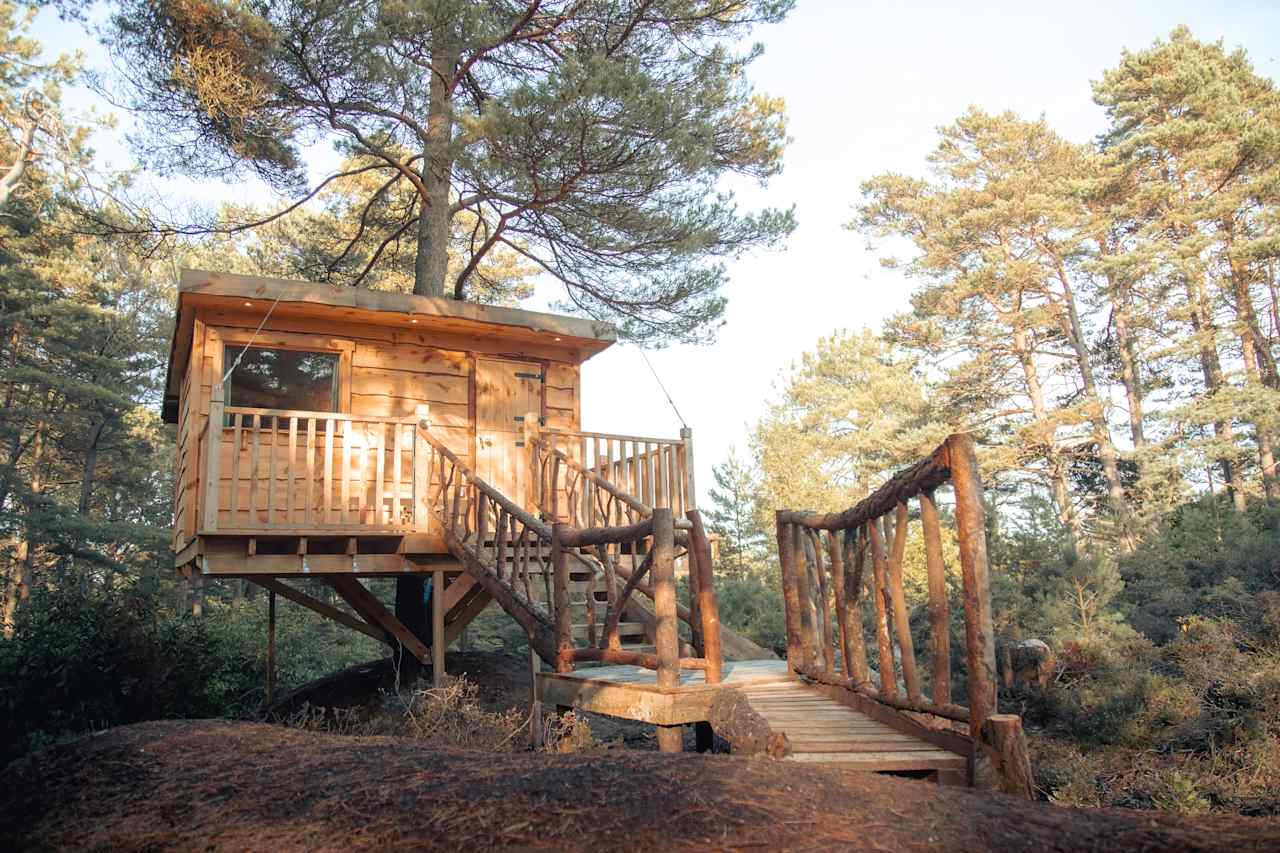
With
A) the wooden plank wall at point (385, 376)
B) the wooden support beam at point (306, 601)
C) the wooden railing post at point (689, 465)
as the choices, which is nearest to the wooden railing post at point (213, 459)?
A: the wooden plank wall at point (385, 376)

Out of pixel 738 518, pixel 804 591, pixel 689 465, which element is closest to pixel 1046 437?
pixel 738 518

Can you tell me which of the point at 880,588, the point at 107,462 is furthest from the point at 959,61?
the point at 107,462

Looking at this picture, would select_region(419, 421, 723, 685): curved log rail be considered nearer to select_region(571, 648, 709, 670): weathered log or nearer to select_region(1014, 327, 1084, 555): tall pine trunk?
select_region(571, 648, 709, 670): weathered log

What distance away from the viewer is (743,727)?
15.0ft

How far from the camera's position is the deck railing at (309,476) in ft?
27.3

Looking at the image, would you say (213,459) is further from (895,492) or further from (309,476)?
(895,492)

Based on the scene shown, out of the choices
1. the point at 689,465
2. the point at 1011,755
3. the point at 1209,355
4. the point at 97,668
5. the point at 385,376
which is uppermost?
the point at 1209,355

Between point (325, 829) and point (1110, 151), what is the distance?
23681mm

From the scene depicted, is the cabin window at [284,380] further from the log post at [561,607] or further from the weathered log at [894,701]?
the weathered log at [894,701]

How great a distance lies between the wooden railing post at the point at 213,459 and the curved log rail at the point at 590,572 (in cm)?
194

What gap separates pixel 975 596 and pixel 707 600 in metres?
2.25

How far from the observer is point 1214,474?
22641 mm

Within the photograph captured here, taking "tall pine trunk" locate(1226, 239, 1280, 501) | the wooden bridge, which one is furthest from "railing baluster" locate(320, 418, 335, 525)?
"tall pine trunk" locate(1226, 239, 1280, 501)

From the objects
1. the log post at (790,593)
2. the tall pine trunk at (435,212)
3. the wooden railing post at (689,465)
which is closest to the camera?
the log post at (790,593)
